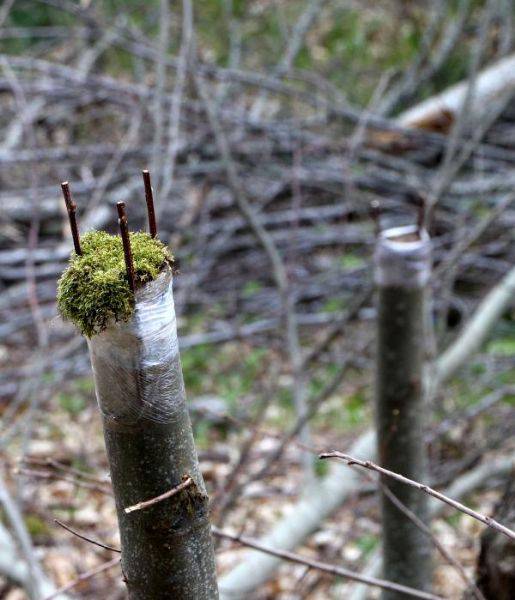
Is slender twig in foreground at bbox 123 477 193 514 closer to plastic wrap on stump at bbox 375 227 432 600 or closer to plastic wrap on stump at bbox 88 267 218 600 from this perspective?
plastic wrap on stump at bbox 88 267 218 600

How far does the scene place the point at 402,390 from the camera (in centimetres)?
136

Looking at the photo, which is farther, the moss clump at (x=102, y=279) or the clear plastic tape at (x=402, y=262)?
the clear plastic tape at (x=402, y=262)

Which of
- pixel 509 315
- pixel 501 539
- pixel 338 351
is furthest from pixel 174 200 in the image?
pixel 501 539

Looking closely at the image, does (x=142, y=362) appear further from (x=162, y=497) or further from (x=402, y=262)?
(x=402, y=262)

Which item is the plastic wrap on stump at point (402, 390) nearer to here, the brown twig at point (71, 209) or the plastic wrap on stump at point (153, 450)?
the plastic wrap on stump at point (153, 450)

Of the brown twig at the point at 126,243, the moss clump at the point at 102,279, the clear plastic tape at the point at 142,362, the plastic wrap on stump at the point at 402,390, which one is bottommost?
the plastic wrap on stump at the point at 402,390

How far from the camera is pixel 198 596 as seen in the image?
2.34 ft

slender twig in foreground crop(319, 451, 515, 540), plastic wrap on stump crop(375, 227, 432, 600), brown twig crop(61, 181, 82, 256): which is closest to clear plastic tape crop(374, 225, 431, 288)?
plastic wrap on stump crop(375, 227, 432, 600)

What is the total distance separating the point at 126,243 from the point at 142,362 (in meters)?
0.12

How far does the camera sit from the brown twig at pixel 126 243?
566mm

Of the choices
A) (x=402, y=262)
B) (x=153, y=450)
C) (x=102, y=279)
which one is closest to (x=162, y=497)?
(x=153, y=450)

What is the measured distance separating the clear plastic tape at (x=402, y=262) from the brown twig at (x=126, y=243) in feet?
2.48

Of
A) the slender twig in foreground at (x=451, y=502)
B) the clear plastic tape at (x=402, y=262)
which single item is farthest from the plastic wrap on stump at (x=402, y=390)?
the slender twig in foreground at (x=451, y=502)

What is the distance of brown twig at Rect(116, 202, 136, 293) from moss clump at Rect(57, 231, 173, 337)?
0.02m
